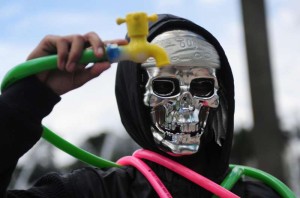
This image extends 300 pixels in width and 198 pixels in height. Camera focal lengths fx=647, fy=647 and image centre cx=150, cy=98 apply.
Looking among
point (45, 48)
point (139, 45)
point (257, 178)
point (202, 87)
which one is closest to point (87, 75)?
point (45, 48)

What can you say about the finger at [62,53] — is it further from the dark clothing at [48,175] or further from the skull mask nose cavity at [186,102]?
the skull mask nose cavity at [186,102]

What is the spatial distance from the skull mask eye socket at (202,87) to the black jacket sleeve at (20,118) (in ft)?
2.11

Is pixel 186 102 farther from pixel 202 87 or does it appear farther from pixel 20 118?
pixel 20 118

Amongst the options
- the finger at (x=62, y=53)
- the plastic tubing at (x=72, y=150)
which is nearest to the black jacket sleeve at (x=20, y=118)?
the finger at (x=62, y=53)

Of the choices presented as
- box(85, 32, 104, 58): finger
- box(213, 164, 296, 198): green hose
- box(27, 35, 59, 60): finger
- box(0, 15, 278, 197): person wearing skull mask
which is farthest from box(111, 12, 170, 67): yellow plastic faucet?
box(213, 164, 296, 198): green hose

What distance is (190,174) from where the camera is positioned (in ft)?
7.17

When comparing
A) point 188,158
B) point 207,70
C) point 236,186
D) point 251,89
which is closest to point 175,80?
point 207,70

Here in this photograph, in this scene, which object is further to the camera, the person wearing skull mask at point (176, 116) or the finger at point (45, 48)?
the person wearing skull mask at point (176, 116)

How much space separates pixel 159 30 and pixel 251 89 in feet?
12.5

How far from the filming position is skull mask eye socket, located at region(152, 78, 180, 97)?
220 cm

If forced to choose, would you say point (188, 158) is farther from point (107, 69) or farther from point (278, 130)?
point (278, 130)

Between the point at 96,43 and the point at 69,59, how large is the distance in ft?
0.26

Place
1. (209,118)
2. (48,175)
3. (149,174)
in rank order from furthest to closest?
(209,118)
(149,174)
(48,175)

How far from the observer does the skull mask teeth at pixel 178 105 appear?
2.16 meters
